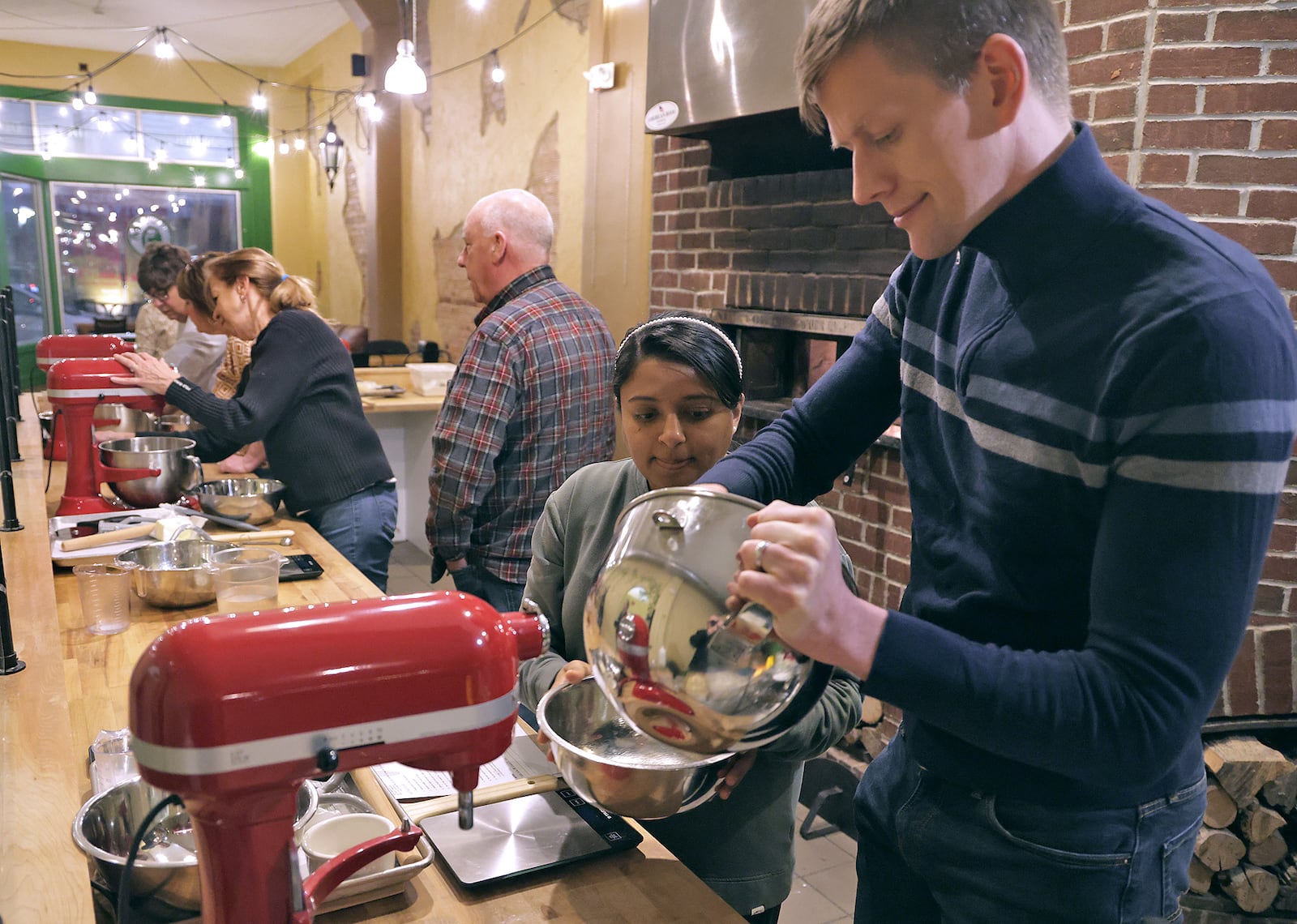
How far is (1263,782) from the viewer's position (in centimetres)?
230

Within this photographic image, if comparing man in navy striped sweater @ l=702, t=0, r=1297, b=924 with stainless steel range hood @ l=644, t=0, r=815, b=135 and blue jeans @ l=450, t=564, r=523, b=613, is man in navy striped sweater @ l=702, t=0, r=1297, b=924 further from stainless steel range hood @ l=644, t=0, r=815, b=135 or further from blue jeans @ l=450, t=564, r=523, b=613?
stainless steel range hood @ l=644, t=0, r=815, b=135

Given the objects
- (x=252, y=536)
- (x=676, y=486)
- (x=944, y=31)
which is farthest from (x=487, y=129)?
(x=944, y=31)

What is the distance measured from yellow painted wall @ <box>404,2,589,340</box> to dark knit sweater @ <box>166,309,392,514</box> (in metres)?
2.42

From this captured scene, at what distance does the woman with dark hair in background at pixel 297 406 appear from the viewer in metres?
2.71

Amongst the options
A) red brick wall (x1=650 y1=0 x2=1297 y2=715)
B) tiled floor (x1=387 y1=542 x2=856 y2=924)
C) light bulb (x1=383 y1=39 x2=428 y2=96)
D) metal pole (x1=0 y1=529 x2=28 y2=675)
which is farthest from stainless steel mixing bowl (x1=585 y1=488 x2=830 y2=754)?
light bulb (x1=383 y1=39 x2=428 y2=96)

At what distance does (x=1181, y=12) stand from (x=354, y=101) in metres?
8.17

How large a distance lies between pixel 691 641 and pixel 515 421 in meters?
1.91

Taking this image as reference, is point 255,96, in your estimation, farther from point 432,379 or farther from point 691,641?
point 691,641

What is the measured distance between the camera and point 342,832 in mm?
1085

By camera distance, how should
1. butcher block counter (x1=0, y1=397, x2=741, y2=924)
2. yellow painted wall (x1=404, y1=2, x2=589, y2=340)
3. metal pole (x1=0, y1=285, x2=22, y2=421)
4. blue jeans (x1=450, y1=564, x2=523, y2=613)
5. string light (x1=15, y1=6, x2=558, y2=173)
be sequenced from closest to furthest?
butcher block counter (x1=0, y1=397, x2=741, y2=924)
blue jeans (x1=450, y1=564, x2=523, y2=613)
metal pole (x1=0, y1=285, x2=22, y2=421)
yellow painted wall (x1=404, y1=2, x2=589, y2=340)
string light (x1=15, y1=6, x2=558, y2=173)

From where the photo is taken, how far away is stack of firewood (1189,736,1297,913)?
2283 millimetres

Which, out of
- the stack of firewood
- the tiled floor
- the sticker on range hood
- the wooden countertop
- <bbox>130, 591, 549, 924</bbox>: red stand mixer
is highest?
the sticker on range hood

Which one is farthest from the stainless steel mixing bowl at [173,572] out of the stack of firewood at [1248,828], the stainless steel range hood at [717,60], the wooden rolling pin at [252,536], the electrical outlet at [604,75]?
the electrical outlet at [604,75]

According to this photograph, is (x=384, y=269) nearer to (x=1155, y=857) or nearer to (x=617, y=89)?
(x=617, y=89)
